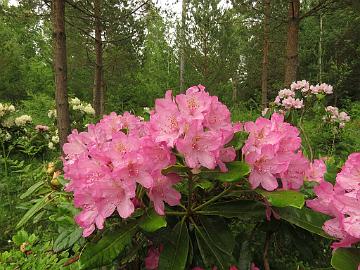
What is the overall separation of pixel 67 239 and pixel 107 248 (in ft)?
0.89

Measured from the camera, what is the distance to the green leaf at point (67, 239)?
1.23m

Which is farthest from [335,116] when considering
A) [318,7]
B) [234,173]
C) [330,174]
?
[234,173]

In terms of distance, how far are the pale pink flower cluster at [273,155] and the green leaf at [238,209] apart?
9 cm

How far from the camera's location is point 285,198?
3.30ft

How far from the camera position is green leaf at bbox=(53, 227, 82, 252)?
1.23 meters

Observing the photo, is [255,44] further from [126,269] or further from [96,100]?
[126,269]

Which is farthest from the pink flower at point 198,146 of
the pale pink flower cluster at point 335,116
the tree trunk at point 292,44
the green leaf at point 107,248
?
the tree trunk at point 292,44

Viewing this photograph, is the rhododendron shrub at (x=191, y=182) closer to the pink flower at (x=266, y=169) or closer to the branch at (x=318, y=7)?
the pink flower at (x=266, y=169)

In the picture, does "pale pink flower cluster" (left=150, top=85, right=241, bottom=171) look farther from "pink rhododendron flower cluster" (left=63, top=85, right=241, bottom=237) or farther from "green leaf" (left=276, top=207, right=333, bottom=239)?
"green leaf" (left=276, top=207, right=333, bottom=239)

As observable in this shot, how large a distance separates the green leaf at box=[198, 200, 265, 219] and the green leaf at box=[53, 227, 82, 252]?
1.25ft

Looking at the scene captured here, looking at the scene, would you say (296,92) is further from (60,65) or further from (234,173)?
(234,173)

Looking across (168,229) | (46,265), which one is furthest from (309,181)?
(46,265)

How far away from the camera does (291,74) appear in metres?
8.05

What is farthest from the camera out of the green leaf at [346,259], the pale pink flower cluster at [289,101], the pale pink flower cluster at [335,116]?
the pale pink flower cluster at [335,116]
